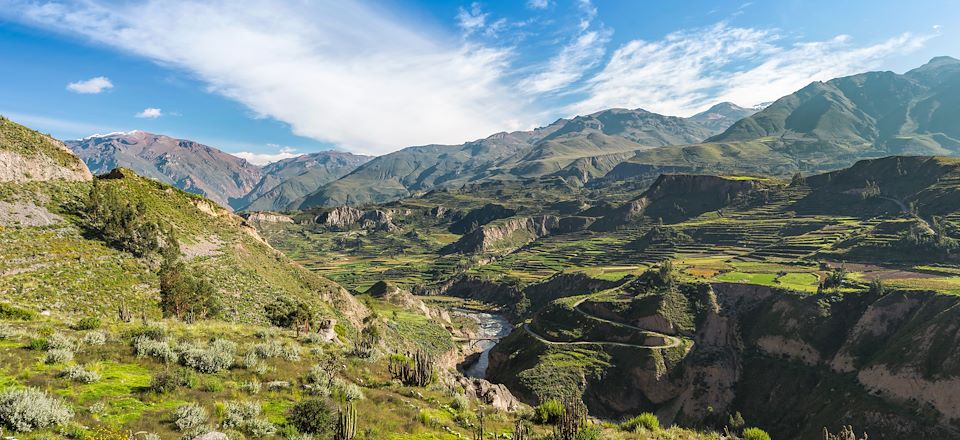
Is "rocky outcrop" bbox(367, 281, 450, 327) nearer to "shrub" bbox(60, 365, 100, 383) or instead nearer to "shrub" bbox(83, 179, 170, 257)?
"shrub" bbox(83, 179, 170, 257)

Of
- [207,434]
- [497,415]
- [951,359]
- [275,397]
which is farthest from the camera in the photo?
[951,359]

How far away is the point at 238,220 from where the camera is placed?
86.9 metres

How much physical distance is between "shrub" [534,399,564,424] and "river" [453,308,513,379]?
78603 mm

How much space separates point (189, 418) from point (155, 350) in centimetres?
858

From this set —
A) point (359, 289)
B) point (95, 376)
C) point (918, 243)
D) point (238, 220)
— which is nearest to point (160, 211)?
point (238, 220)

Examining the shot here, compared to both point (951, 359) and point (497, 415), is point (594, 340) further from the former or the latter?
point (497, 415)

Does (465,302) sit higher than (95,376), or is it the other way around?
(95,376)

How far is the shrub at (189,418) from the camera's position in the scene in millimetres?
13508

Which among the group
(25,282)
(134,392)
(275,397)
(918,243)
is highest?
(25,282)

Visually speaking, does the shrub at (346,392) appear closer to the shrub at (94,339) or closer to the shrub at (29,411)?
the shrub at (29,411)

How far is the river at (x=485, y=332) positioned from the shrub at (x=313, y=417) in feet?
281

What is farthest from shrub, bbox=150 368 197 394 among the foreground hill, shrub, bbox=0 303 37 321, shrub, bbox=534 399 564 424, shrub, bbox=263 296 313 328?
shrub, bbox=263 296 313 328

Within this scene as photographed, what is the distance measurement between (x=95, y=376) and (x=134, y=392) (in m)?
1.67

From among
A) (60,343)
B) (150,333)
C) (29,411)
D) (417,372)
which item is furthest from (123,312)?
(29,411)
